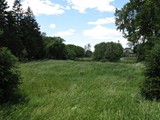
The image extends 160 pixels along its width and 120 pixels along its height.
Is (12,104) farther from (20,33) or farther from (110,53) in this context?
(110,53)

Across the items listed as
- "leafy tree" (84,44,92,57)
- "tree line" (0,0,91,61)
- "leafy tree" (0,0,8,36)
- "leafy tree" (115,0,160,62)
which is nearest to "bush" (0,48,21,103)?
"leafy tree" (115,0,160,62)

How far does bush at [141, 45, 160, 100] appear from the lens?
9.14 meters

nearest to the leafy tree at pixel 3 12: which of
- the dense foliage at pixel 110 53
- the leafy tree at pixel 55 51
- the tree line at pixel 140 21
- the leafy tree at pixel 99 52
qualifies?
the tree line at pixel 140 21

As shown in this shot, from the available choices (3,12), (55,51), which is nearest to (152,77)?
(3,12)

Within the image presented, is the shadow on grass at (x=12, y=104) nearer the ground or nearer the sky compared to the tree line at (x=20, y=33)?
nearer the ground

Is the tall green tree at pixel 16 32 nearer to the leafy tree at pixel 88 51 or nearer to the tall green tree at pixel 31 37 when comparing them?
the tall green tree at pixel 31 37

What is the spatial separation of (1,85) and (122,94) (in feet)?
13.0

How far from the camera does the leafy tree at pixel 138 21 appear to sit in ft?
128

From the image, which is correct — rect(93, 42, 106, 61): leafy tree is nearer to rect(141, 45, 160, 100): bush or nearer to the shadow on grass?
rect(141, 45, 160, 100): bush

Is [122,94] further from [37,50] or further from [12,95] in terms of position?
[37,50]

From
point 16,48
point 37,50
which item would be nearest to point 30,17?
point 37,50

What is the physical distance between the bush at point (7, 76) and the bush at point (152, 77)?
4014 millimetres

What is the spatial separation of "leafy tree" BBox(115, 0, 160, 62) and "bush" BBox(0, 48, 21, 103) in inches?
1182

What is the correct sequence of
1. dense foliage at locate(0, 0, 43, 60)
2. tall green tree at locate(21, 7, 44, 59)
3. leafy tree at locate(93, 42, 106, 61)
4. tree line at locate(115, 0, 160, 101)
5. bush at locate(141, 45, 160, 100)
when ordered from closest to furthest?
A: bush at locate(141, 45, 160, 100) → tree line at locate(115, 0, 160, 101) → dense foliage at locate(0, 0, 43, 60) → tall green tree at locate(21, 7, 44, 59) → leafy tree at locate(93, 42, 106, 61)
